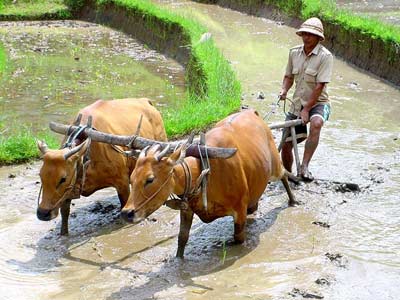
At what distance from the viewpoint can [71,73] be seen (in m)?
16.1

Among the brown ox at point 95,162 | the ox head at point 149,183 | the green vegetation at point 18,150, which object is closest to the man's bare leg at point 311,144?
the brown ox at point 95,162

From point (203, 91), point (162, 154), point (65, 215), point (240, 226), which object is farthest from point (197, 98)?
A: point (162, 154)

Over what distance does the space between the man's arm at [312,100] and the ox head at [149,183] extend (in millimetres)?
2892

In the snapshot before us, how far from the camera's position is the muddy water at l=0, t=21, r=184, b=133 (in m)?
13.2

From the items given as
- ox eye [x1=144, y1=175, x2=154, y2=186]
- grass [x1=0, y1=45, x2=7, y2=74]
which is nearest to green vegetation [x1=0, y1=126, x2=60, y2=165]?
ox eye [x1=144, y1=175, x2=154, y2=186]

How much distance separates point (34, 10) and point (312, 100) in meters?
17.0

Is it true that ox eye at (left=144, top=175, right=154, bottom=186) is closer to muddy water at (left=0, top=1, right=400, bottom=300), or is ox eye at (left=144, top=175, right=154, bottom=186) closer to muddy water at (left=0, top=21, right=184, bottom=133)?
muddy water at (left=0, top=1, right=400, bottom=300)

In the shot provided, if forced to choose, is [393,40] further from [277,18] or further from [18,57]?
[18,57]

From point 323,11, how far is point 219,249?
1242cm

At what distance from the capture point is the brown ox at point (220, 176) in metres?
5.91

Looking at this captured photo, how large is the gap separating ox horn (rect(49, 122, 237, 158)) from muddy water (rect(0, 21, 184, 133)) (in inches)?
191

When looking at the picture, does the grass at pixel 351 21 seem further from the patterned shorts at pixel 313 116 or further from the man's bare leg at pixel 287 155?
the man's bare leg at pixel 287 155

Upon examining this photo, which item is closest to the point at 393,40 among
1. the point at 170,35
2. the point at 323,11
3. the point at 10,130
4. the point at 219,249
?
the point at 323,11

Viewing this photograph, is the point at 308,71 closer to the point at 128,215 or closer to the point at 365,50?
the point at 128,215
